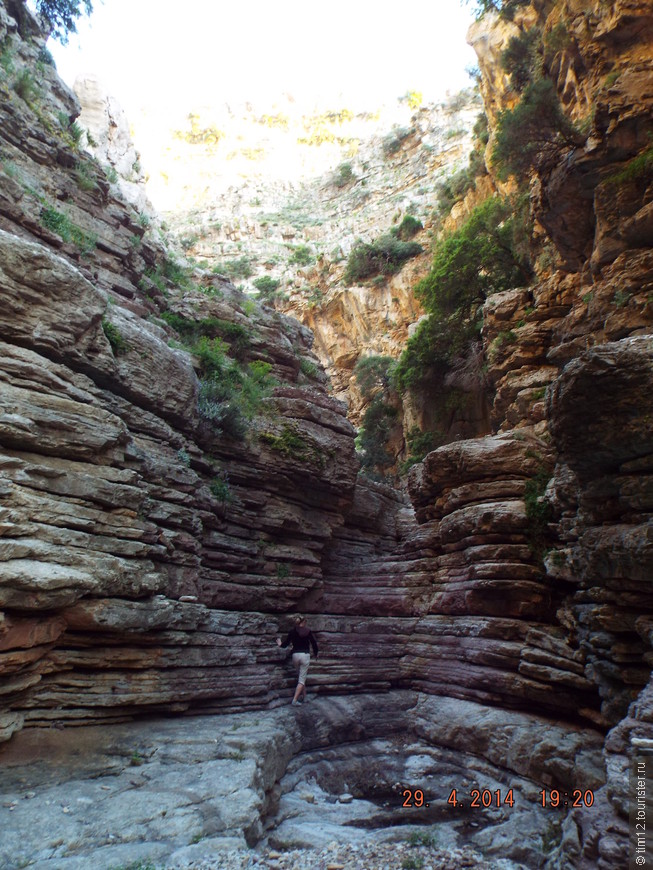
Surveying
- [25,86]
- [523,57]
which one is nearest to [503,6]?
[523,57]

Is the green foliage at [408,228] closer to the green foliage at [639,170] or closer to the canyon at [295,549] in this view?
the canyon at [295,549]

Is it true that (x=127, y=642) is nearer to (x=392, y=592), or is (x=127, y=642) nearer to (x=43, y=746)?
(x=43, y=746)

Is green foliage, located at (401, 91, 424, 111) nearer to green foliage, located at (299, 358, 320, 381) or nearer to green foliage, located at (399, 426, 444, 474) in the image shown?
green foliage, located at (399, 426, 444, 474)

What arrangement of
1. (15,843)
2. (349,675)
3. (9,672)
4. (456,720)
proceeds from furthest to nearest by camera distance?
(349,675)
(456,720)
(9,672)
(15,843)

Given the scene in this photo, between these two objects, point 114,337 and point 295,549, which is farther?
point 295,549

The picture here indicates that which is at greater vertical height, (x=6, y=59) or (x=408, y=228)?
(x=408, y=228)

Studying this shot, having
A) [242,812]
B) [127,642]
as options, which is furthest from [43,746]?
[242,812]

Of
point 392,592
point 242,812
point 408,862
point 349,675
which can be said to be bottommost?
point 408,862

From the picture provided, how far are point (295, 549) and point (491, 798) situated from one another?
706 cm

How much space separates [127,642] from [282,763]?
3.32 m

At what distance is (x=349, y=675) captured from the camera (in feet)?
41.7

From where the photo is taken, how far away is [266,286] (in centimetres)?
4397

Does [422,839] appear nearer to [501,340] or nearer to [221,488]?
[221,488]

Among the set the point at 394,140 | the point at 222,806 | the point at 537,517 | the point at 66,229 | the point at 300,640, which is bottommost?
the point at 222,806
